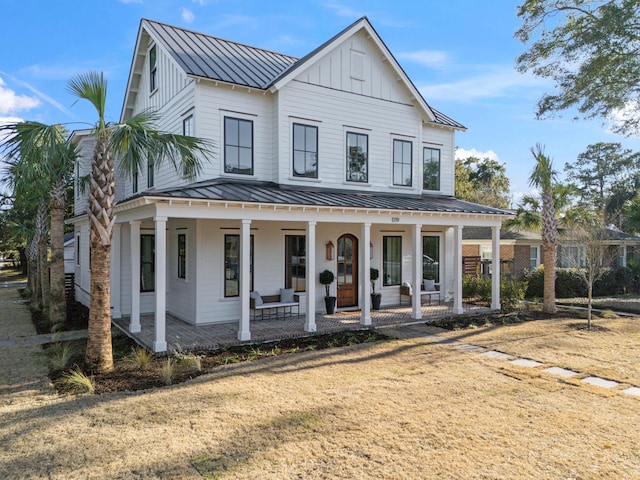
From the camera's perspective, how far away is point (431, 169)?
16.5 metres

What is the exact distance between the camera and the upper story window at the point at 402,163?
15242 millimetres

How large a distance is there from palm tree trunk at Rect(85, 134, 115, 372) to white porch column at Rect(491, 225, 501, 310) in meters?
11.7

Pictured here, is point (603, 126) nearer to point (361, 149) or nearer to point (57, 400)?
point (361, 149)

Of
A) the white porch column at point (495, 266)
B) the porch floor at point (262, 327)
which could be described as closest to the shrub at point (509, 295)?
the white porch column at point (495, 266)

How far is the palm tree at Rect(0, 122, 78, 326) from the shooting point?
735cm

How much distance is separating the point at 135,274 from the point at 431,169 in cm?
1119

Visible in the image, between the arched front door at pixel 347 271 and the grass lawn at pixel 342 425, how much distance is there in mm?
5762

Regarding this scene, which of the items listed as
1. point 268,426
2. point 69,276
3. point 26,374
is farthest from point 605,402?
point 69,276

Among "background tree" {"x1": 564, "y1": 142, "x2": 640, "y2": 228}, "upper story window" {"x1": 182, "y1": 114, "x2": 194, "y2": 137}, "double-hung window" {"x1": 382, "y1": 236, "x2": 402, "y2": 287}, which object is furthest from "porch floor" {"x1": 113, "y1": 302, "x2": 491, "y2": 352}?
"background tree" {"x1": 564, "y1": 142, "x2": 640, "y2": 228}

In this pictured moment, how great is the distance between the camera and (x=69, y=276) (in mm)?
18438

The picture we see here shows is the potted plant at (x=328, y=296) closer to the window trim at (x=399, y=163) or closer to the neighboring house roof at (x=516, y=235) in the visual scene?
the window trim at (x=399, y=163)

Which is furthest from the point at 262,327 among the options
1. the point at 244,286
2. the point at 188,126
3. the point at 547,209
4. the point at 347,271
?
the point at 547,209

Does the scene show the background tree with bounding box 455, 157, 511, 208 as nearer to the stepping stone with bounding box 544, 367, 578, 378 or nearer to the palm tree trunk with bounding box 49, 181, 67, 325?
the stepping stone with bounding box 544, 367, 578, 378

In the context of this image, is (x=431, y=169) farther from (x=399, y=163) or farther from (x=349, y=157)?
(x=349, y=157)
